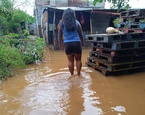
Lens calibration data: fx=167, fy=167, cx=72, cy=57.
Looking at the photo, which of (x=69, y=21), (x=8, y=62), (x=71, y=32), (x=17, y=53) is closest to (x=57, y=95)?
(x=71, y=32)

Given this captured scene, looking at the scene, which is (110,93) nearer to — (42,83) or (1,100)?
(42,83)

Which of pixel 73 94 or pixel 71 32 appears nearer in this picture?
pixel 73 94

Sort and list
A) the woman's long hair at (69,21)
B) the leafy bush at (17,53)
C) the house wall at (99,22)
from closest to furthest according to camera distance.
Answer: the woman's long hair at (69,21)
the leafy bush at (17,53)
the house wall at (99,22)

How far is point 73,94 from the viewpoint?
3.03 m

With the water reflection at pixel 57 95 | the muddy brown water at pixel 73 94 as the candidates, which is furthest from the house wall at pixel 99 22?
the water reflection at pixel 57 95

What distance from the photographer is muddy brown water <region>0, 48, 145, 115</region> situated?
2442 millimetres

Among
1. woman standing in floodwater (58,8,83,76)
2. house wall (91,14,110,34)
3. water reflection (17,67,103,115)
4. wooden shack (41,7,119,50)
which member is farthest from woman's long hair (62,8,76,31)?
house wall (91,14,110,34)

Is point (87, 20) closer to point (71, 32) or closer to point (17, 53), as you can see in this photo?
point (17, 53)

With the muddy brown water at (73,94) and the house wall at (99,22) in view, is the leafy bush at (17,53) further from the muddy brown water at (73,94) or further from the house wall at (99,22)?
the house wall at (99,22)

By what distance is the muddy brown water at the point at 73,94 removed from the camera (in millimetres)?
2442

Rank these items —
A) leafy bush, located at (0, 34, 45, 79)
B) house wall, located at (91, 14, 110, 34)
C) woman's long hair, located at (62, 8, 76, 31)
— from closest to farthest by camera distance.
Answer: woman's long hair, located at (62, 8, 76, 31)
leafy bush, located at (0, 34, 45, 79)
house wall, located at (91, 14, 110, 34)

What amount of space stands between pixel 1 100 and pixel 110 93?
1920mm

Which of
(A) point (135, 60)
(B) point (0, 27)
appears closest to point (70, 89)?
(A) point (135, 60)

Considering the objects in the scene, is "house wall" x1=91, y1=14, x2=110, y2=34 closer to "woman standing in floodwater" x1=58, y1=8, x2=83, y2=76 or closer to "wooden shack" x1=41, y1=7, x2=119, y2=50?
"wooden shack" x1=41, y1=7, x2=119, y2=50
